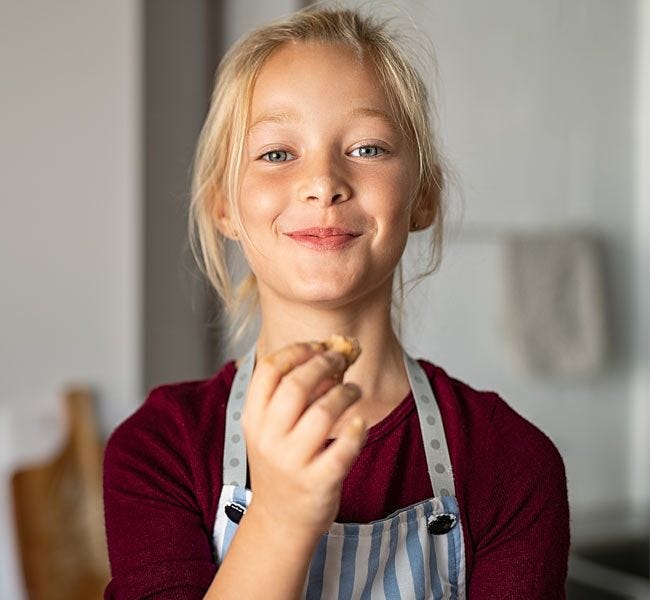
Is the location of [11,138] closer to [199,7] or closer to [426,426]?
[199,7]

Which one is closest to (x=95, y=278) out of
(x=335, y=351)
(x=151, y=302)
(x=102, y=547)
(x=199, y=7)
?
(x=151, y=302)

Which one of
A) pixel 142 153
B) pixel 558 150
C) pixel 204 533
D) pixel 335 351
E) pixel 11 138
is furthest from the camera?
pixel 558 150

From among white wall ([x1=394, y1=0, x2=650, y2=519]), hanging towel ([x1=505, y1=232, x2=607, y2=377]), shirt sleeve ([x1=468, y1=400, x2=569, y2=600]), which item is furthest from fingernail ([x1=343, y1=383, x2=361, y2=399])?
hanging towel ([x1=505, y1=232, x2=607, y2=377])

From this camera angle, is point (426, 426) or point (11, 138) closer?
point (426, 426)

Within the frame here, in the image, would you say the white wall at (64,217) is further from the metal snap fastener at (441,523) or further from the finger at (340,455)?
the finger at (340,455)

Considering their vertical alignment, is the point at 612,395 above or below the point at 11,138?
below

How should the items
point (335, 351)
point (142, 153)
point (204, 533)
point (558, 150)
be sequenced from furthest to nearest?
point (558, 150) < point (142, 153) < point (204, 533) < point (335, 351)

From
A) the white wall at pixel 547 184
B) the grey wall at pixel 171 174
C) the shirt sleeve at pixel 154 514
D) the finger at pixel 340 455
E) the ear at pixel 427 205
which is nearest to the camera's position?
the finger at pixel 340 455

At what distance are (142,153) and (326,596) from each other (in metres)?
1.61

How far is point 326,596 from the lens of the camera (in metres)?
0.75

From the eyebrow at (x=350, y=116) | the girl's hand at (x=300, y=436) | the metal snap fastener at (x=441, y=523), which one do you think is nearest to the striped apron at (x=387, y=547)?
the metal snap fastener at (x=441, y=523)

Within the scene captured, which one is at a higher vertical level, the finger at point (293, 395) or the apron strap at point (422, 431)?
the finger at point (293, 395)

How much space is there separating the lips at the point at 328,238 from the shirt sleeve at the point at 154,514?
180 mm

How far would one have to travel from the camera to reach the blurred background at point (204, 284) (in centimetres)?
208
